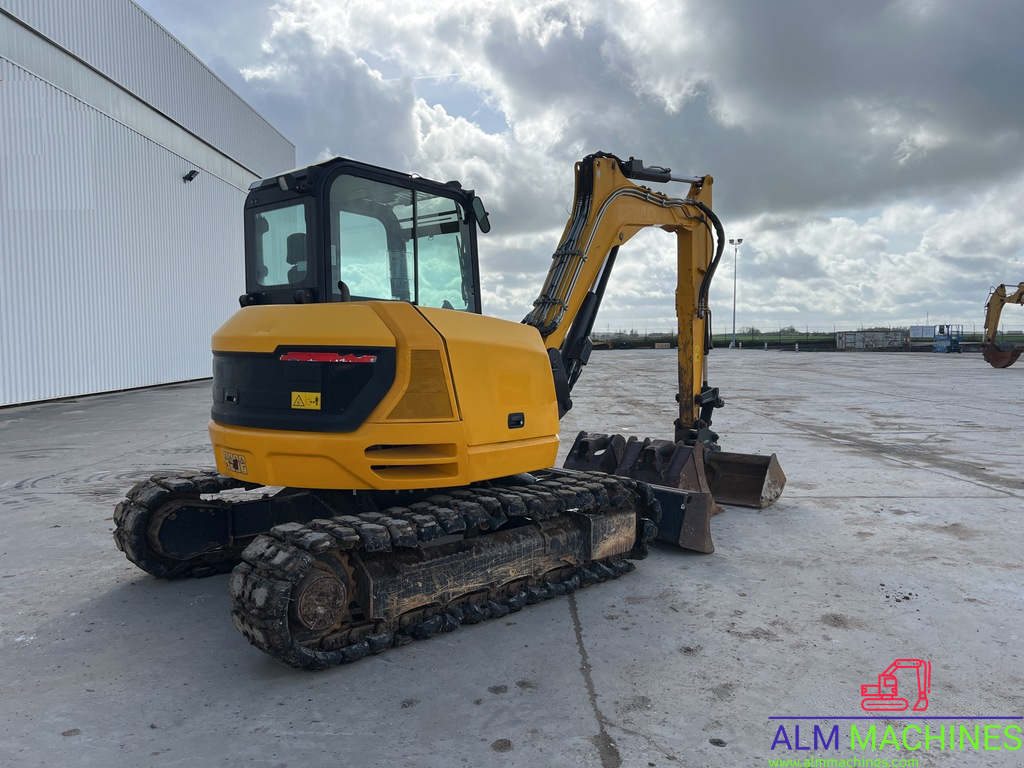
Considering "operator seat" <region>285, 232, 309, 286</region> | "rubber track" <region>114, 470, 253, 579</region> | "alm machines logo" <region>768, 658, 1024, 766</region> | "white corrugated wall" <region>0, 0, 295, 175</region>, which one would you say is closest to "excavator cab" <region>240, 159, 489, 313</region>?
"operator seat" <region>285, 232, 309, 286</region>

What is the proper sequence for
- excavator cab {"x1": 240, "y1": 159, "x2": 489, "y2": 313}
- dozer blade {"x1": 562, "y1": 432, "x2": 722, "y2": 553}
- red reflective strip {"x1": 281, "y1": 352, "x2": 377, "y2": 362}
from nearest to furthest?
red reflective strip {"x1": 281, "y1": 352, "x2": 377, "y2": 362}
excavator cab {"x1": 240, "y1": 159, "x2": 489, "y2": 313}
dozer blade {"x1": 562, "y1": 432, "x2": 722, "y2": 553}

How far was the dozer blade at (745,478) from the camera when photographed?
23.6ft

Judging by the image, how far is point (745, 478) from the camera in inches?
292

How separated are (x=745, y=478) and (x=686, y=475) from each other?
1.19 metres

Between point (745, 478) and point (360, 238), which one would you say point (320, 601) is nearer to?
point (360, 238)

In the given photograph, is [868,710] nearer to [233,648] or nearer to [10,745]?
[233,648]

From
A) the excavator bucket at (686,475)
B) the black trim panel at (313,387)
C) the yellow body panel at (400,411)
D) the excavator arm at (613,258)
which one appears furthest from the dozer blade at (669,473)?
the black trim panel at (313,387)

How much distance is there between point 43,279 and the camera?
1889 centimetres

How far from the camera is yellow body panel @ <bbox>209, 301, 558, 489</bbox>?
412 cm

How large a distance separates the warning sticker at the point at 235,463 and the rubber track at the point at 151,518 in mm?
645

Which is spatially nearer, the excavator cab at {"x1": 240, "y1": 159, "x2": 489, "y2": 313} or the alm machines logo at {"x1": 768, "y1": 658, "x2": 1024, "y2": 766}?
the alm machines logo at {"x1": 768, "y1": 658, "x2": 1024, "y2": 766}

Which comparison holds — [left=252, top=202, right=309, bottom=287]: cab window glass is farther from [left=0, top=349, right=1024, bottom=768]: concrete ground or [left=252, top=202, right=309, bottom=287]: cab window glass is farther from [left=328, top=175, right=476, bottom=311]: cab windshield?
[left=0, top=349, right=1024, bottom=768]: concrete ground

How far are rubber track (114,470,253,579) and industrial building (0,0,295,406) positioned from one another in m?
15.5

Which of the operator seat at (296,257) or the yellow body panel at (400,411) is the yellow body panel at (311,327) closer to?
the yellow body panel at (400,411)
